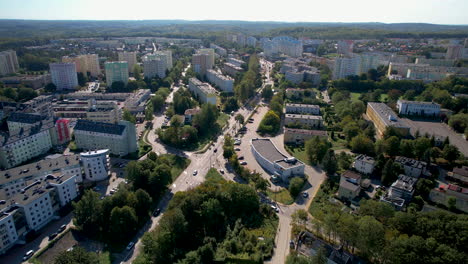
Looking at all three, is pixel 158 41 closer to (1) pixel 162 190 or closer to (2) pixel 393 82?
(2) pixel 393 82

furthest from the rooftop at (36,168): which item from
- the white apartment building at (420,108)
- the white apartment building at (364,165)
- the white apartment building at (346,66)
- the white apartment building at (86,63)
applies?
the white apartment building at (346,66)

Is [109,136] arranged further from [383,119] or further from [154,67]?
[154,67]

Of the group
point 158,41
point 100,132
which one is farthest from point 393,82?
point 158,41

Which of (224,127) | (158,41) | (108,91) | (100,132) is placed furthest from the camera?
(158,41)

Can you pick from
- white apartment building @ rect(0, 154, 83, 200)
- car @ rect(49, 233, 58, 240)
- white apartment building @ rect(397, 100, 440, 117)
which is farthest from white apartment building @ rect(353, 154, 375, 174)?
car @ rect(49, 233, 58, 240)

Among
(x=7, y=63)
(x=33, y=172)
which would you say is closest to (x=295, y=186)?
(x=33, y=172)

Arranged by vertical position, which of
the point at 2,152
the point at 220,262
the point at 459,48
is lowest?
the point at 220,262
